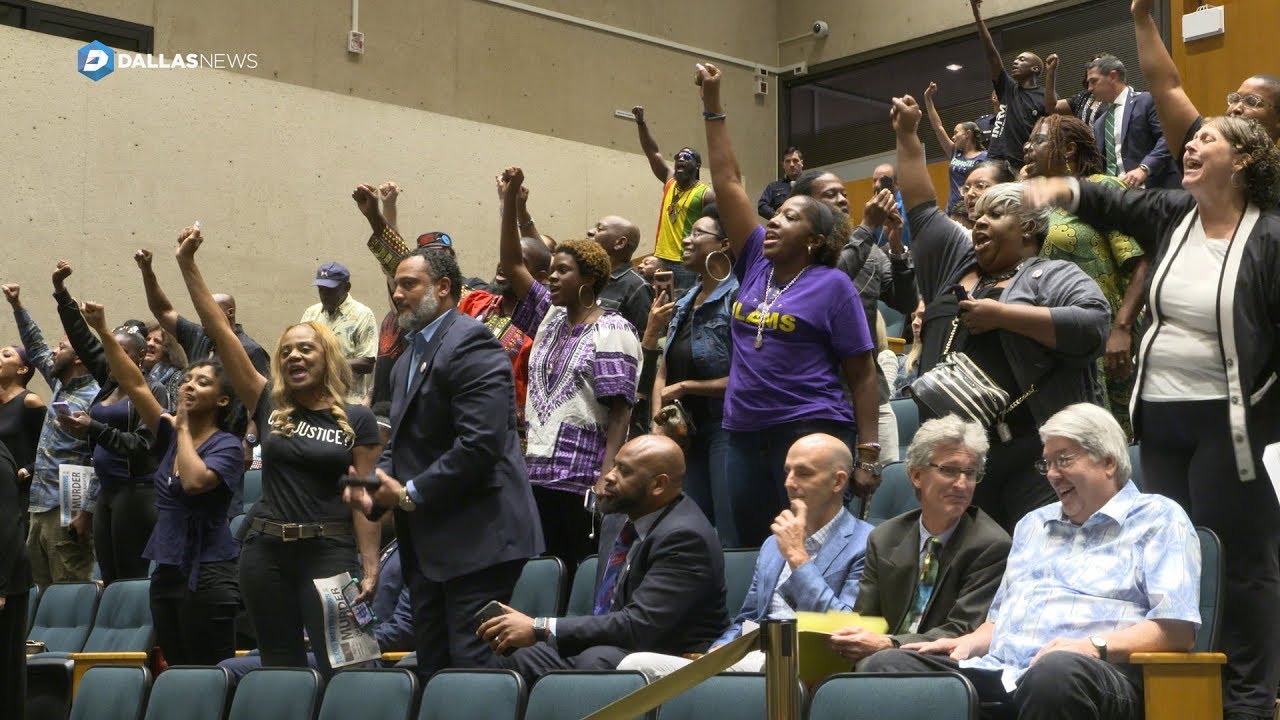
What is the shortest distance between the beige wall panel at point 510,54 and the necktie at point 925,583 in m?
7.14

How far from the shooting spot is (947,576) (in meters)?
3.20

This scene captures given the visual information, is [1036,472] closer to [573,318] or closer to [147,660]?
[573,318]

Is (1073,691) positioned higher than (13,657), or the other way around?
(1073,691)

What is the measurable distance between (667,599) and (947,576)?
0.74 metres

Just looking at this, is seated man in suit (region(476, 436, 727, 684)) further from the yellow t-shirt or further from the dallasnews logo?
the dallasnews logo

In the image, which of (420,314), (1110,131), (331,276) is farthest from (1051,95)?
(420,314)

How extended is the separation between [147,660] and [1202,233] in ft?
12.0

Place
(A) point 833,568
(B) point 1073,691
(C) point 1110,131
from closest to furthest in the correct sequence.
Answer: (B) point 1073,691 < (A) point 833,568 < (C) point 1110,131

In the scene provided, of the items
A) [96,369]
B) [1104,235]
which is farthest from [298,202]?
[1104,235]

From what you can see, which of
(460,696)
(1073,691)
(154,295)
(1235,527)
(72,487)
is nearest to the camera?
(1073,691)

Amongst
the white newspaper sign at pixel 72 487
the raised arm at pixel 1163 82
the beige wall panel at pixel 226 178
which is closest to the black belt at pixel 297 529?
the raised arm at pixel 1163 82

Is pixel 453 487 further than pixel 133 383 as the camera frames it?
No

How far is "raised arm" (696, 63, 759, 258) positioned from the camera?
3992 millimetres

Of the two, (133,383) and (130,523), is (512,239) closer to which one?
(133,383)
